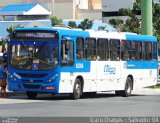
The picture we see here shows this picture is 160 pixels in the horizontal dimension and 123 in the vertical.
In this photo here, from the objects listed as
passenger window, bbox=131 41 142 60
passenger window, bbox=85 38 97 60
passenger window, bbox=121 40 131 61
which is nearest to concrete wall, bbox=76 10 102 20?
passenger window, bbox=131 41 142 60

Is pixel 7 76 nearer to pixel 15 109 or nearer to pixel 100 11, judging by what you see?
pixel 15 109

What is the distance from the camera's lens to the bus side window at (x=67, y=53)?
81.7 ft

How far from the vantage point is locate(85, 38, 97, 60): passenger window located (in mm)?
26547

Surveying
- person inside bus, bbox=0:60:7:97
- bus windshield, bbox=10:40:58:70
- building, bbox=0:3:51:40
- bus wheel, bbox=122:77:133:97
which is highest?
building, bbox=0:3:51:40

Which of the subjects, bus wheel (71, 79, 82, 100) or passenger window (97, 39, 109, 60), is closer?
bus wheel (71, 79, 82, 100)

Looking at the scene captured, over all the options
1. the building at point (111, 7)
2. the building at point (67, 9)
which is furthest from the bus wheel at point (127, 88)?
the building at point (67, 9)

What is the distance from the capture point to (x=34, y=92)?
26281 mm

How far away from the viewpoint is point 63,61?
Answer: 983 inches

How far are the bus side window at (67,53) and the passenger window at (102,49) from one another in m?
2.35

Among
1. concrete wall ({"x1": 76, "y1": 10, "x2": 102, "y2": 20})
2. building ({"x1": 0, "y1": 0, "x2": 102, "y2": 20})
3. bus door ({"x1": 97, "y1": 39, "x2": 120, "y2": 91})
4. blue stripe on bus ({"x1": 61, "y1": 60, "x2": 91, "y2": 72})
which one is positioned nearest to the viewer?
blue stripe on bus ({"x1": 61, "y1": 60, "x2": 91, "y2": 72})

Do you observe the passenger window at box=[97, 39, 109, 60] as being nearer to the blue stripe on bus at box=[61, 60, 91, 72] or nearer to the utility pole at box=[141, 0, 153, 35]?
the blue stripe on bus at box=[61, 60, 91, 72]

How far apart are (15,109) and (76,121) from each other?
4.17m

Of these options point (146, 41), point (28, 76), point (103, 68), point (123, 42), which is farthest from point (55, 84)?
point (146, 41)

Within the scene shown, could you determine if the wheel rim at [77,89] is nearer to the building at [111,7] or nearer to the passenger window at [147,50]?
the passenger window at [147,50]
